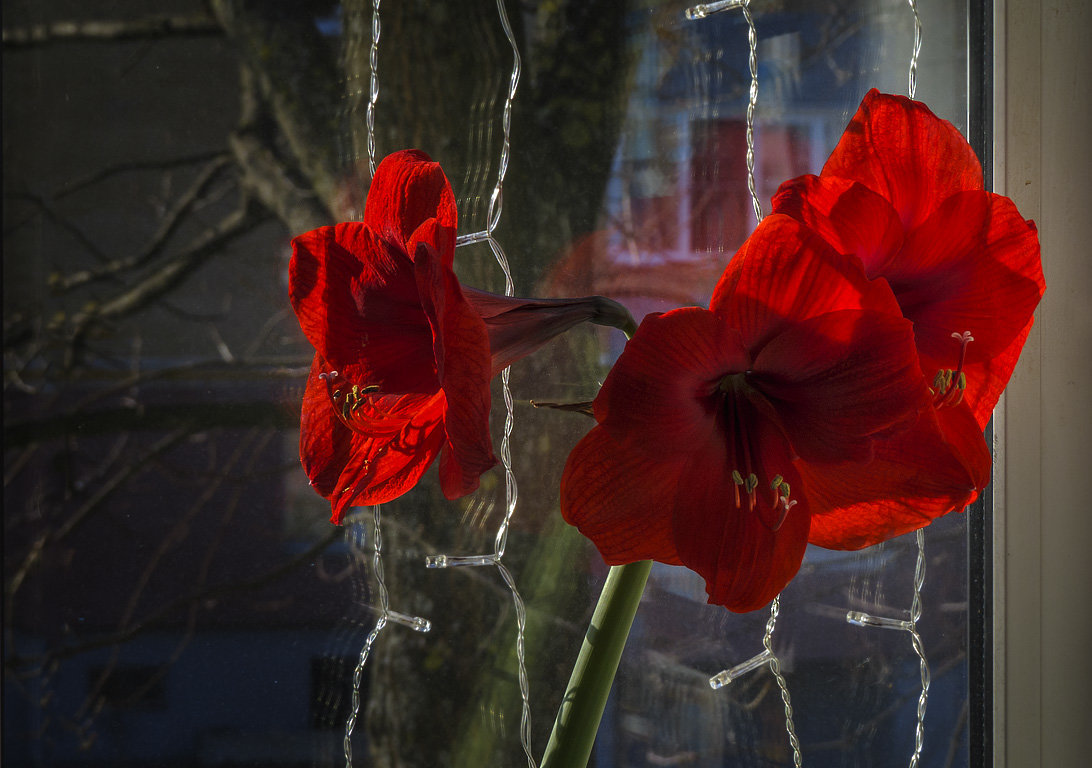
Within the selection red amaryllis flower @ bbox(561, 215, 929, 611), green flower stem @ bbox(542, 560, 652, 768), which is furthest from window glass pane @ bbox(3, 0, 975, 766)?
red amaryllis flower @ bbox(561, 215, 929, 611)

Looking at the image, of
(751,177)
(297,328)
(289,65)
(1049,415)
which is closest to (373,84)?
(289,65)

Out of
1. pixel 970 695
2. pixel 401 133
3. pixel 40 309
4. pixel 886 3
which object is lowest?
pixel 970 695

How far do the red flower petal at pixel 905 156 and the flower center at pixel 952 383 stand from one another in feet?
0.21

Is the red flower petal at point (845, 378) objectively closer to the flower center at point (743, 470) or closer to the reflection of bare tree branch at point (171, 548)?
the flower center at point (743, 470)

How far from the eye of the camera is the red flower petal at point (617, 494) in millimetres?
345

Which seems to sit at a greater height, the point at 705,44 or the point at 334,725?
the point at 705,44

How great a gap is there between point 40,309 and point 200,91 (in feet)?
0.85

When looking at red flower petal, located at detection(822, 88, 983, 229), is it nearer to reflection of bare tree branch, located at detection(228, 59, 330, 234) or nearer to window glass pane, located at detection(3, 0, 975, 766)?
window glass pane, located at detection(3, 0, 975, 766)

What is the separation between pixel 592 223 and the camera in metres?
0.73

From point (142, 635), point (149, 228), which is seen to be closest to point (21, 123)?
point (149, 228)

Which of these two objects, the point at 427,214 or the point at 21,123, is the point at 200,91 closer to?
the point at 21,123

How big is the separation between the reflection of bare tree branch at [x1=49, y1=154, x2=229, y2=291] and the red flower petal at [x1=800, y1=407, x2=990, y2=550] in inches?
24.8

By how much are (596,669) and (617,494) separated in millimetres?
154

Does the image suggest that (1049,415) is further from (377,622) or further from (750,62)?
(377,622)
